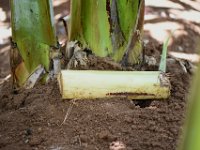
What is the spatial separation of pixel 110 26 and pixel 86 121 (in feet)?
1.06

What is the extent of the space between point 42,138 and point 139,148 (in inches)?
10.7

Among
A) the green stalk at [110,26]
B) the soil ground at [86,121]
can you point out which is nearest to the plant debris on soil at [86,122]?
the soil ground at [86,121]

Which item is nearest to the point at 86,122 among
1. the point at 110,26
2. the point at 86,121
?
the point at 86,121

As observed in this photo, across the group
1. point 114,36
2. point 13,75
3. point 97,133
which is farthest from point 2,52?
point 97,133

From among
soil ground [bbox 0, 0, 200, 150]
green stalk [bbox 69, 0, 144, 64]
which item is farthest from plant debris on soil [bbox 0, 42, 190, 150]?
green stalk [bbox 69, 0, 144, 64]

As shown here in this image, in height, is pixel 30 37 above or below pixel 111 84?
above

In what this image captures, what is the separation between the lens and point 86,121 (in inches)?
51.5

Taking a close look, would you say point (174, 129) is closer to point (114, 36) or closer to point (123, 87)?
point (123, 87)

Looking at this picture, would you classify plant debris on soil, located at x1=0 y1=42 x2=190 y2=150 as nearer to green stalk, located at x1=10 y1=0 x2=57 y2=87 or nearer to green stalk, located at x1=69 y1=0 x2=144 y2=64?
green stalk, located at x1=10 y1=0 x2=57 y2=87

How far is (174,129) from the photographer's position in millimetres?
1287

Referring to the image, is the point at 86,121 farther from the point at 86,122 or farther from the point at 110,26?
the point at 110,26

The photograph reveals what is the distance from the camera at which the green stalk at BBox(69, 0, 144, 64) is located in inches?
55.7

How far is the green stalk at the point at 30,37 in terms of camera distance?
55.1 inches

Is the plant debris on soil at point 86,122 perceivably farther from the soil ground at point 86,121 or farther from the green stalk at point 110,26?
the green stalk at point 110,26
